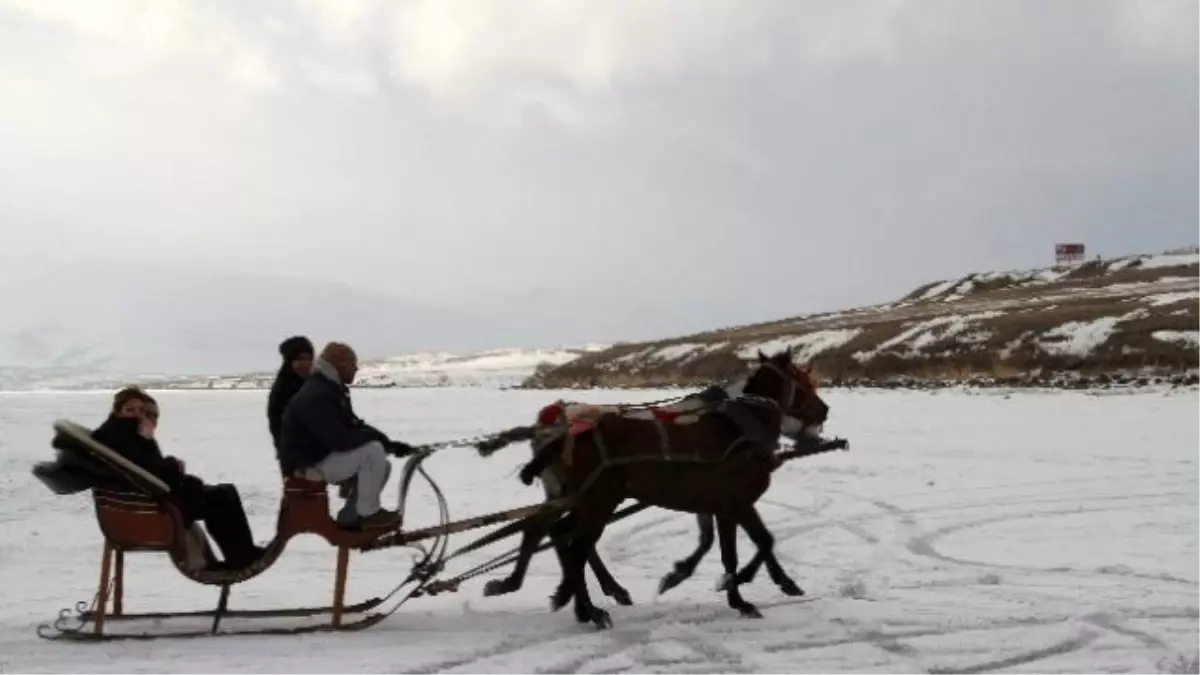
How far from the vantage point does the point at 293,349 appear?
30.4 feet

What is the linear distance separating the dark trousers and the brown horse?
220 cm

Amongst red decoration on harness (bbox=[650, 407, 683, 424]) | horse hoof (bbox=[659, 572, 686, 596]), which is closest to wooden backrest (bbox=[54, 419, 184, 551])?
red decoration on harness (bbox=[650, 407, 683, 424])

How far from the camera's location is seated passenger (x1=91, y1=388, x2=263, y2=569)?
7.80 m

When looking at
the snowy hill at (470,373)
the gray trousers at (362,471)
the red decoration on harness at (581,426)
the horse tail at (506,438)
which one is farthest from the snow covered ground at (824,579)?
the snowy hill at (470,373)

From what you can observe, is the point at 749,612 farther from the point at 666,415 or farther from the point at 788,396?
the point at 788,396

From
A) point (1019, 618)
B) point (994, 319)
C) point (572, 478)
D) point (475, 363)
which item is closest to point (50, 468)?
point (572, 478)

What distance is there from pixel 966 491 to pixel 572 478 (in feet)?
29.2

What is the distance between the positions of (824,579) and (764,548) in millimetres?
1445

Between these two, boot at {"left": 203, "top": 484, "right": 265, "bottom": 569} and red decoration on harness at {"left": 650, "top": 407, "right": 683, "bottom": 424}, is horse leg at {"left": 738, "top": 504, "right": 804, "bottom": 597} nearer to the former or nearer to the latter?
red decoration on harness at {"left": 650, "top": 407, "right": 683, "bottom": 424}

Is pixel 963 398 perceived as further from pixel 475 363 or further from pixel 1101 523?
pixel 475 363

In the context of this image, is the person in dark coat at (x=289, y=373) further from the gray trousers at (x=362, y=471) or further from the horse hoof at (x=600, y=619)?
the horse hoof at (x=600, y=619)

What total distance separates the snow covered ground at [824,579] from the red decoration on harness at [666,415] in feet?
4.98

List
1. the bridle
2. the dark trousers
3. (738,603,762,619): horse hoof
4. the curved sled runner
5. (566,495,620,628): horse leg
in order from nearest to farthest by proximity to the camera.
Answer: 1. the curved sled runner
2. the dark trousers
3. (738,603,762,619): horse hoof
4. (566,495,620,628): horse leg
5. the bridle

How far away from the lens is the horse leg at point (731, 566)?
8.50 metres
